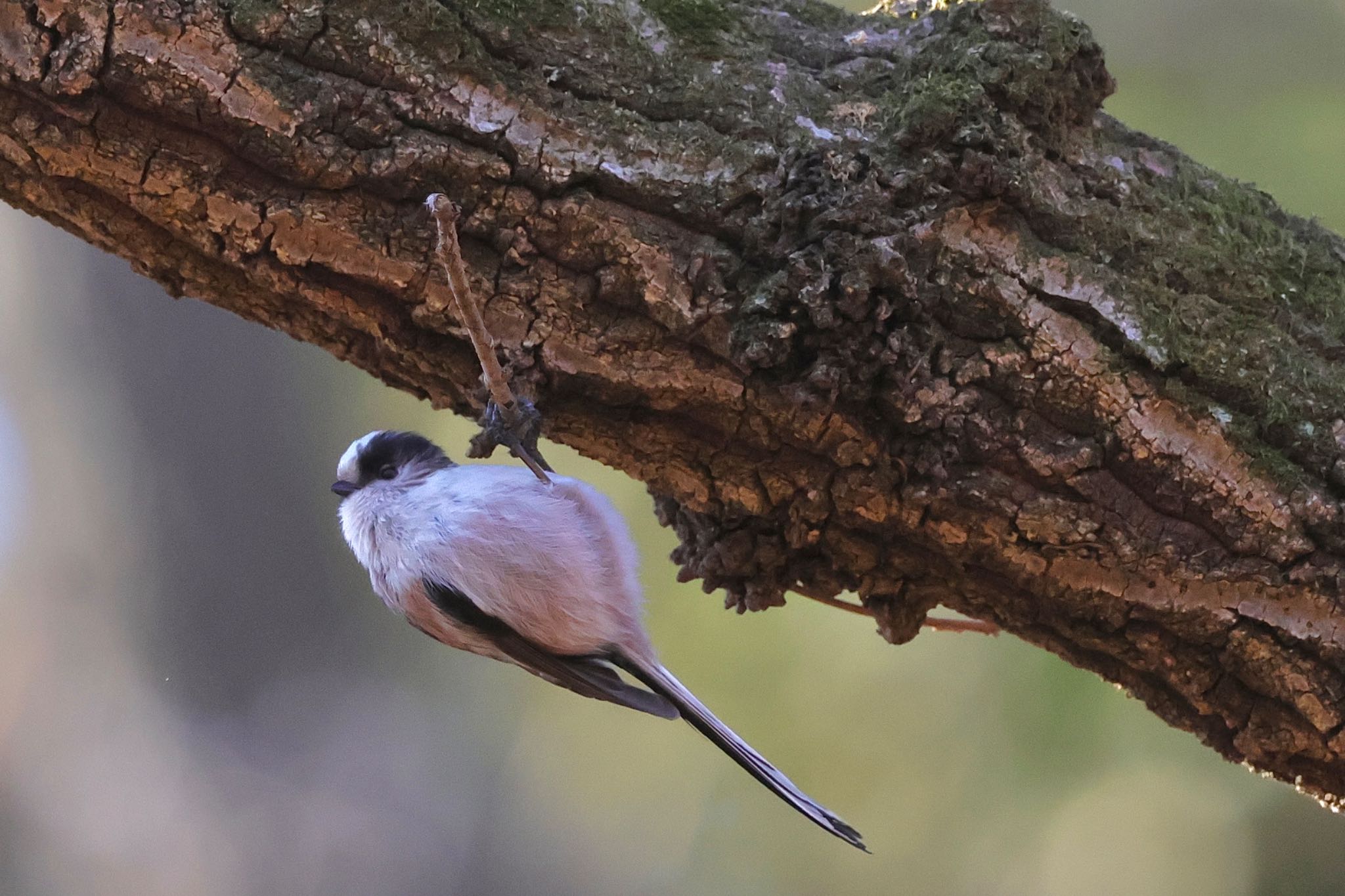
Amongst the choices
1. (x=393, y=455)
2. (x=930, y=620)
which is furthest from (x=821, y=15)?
(x=393, y=455)

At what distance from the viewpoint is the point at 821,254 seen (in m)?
1.58

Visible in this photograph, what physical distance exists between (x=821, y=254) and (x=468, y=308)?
0.56 metres

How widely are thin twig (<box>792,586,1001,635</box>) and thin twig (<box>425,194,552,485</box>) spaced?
66 centimetres

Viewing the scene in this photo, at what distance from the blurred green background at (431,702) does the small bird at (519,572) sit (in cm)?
108

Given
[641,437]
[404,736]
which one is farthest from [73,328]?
[641,437]

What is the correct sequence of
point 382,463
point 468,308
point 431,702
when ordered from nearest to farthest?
point 468,308 < point 382,463 < point 431,702

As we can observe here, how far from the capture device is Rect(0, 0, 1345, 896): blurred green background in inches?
139

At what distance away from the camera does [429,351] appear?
5.84ft

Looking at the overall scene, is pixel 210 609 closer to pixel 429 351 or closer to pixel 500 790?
pixel 500 790

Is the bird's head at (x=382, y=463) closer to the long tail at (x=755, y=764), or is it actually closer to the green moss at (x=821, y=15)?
the long tail at (x=755, y=764)

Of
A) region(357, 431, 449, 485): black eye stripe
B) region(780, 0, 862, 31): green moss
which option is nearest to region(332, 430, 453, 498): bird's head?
region(357, 431, 449, 485): black eye stripe

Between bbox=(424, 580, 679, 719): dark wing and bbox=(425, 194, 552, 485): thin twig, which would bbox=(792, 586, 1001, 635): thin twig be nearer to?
bbox=(424, 580, 679, 719): dark wing

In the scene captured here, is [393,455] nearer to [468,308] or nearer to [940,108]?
[468,308]

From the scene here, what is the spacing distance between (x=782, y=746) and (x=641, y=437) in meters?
2.75
